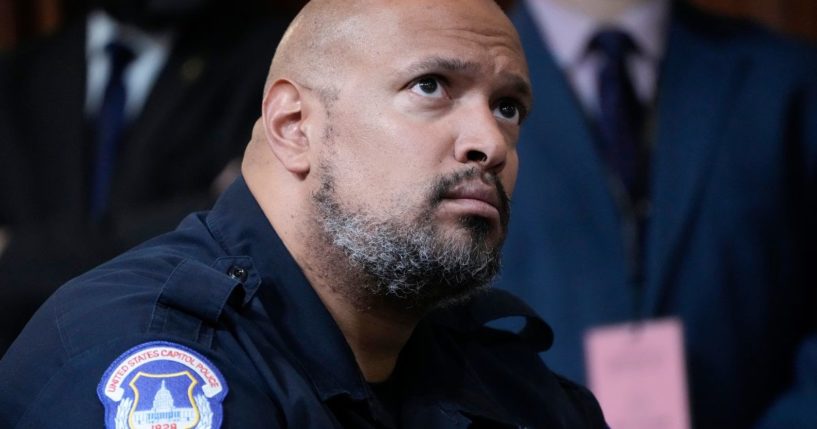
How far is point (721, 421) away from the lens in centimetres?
278

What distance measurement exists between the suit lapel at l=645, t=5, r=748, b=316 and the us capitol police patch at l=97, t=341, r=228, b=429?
1.39 metres

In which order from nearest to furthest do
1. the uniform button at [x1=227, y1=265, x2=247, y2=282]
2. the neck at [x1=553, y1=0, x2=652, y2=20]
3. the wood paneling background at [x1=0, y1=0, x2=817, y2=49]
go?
the uniform button at [x1=227, y1=265, x2=247, y2=282] < the neck at [x1=553, y1=0, x2=652, y2=20] < the wood paneling background at [x1=0, y1=0, x2=817, y2=49]

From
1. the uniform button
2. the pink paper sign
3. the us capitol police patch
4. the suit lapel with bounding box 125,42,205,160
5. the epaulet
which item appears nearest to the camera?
the us capitol police patch

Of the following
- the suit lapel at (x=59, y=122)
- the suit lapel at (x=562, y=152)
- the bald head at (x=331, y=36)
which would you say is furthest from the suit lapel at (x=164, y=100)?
the bald head at (x=331, y=36)

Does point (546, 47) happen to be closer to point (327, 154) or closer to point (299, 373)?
point (327, 154)

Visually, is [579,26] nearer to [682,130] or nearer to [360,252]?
[682,130]

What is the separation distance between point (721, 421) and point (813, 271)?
1.10 ft

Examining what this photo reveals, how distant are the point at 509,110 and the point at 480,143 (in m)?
0.14

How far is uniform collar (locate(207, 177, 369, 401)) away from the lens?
1710mm

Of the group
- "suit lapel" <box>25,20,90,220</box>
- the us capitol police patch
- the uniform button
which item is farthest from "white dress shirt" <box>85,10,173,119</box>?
the us capitol police patch

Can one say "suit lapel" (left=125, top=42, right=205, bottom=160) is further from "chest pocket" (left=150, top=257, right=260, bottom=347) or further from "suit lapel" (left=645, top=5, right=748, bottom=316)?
"chest pocket" (left=150, top=257, right=260, bottom=347)

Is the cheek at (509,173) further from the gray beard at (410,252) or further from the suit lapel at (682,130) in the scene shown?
the suit lapel at (682,130)

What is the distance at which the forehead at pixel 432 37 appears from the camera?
182 centimetres

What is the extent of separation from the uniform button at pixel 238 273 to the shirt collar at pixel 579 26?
1.33 metres
